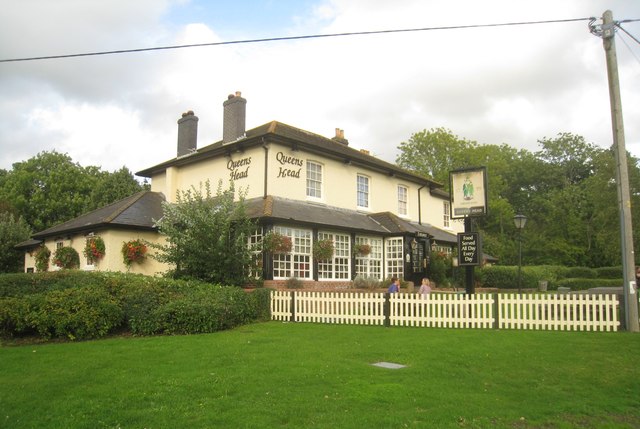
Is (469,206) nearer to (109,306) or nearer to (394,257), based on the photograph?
(394,257)

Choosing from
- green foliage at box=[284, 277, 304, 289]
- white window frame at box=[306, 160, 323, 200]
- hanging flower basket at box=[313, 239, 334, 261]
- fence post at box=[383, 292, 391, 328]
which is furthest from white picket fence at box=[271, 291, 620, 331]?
white window frame at box=[306, 160, 323, 200]

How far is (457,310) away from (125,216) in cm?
1600

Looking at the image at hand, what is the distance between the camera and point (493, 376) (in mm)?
8172

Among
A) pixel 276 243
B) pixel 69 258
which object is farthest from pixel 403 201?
pixel 69 258

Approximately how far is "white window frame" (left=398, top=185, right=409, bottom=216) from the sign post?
1331 cm

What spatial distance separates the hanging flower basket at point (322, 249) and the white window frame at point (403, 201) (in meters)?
9.50

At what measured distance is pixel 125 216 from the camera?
78.3ft

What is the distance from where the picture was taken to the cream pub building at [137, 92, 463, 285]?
71.6 ft

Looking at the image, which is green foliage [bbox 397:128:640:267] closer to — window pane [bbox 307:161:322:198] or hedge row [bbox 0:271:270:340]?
window pane [bbox 307:161:322:198]

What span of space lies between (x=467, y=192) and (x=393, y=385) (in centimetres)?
1073

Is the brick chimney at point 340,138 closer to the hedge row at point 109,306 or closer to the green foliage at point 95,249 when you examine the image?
the green foliage at point 95,249

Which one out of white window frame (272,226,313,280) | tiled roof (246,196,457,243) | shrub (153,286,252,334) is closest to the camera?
shrub (153,286,252,334)

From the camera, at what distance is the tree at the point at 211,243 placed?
17844 mm

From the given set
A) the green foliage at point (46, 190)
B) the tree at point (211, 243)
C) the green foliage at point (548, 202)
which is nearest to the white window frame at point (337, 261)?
the tree at point (211, 243)
